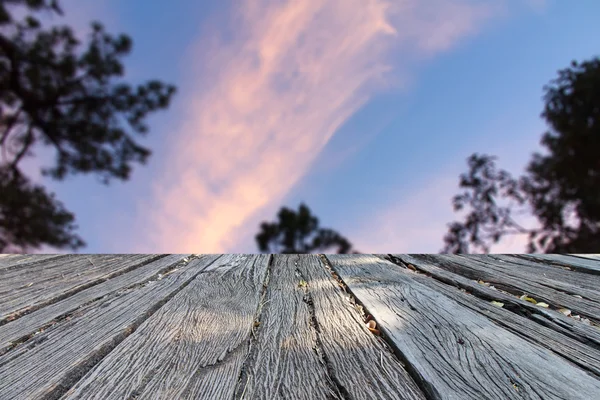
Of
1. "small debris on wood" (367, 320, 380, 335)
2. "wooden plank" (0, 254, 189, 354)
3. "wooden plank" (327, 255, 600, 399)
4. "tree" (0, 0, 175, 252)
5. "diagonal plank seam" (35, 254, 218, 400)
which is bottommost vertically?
"wooden plank" (327, 255, 600, 399)

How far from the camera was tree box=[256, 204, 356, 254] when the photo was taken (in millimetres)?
8859

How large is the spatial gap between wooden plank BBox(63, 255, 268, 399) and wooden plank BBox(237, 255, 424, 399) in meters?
0.05

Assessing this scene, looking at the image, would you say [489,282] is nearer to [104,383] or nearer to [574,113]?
[104,383]

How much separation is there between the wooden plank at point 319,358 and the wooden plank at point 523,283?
671 mm

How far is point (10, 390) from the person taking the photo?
721 millimetres

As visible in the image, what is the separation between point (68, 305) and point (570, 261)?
2.31 m

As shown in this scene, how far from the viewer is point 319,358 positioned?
31.0 inches

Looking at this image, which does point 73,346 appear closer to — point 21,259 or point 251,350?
point 251,350

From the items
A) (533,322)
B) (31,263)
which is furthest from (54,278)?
(533,322)

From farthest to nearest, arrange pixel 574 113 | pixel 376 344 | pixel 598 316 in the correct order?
pixel 574 113 → pixel 598 316 → pixel 376 344

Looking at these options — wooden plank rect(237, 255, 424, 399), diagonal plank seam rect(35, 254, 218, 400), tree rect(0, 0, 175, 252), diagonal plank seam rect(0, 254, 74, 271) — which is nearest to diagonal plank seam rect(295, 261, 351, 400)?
wooden plank rect(237, 255, 424, 399)

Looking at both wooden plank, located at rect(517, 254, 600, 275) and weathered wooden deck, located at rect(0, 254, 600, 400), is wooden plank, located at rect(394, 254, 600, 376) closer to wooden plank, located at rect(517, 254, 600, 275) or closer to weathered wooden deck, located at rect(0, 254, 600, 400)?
weathered wooden deck, located at rect(0, 254, 600, 400)

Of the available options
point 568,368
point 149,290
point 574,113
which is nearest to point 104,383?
point 149,290

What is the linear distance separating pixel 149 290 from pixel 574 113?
8294 mm
